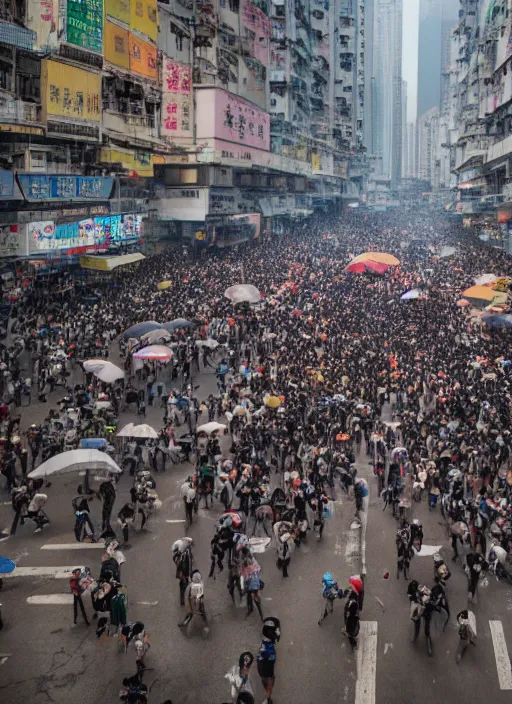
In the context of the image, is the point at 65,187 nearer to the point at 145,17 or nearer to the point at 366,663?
the point at 145,17

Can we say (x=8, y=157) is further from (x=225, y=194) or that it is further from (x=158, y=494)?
(x=225, y=194)

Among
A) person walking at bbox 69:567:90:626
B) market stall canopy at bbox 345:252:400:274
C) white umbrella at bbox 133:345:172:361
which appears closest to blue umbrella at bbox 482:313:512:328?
market stall canopy at bbox 345:252:400:274

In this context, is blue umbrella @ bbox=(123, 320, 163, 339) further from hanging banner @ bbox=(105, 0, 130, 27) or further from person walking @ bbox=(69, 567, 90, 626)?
hanging banner @ bbox=(105, 0, 130, 27)

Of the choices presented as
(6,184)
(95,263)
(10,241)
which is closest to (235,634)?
(6,184)

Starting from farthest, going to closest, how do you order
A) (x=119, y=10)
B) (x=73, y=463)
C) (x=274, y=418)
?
(x=119, y=10)
(x=274, y=418)
(x=73, y=463)

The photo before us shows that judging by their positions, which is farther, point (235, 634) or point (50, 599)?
point (50, 599)

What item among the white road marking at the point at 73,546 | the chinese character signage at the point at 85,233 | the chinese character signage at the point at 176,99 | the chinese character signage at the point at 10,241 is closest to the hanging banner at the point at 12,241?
the chinese character signage at the point at 10,241
